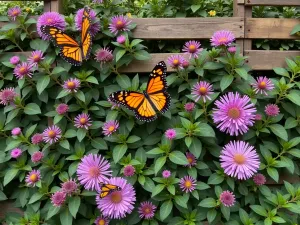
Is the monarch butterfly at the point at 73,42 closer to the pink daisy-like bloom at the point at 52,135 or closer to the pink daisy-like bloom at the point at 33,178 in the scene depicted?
the pink daisy-like bloom at the point at 52,135

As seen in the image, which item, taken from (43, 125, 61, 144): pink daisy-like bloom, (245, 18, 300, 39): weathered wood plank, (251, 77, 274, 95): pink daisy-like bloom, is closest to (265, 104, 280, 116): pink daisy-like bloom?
(251, 77, 274, 95): pink daisy-like bloom

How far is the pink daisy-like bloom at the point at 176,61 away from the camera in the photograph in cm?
187

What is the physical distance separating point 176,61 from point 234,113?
17.3 inches

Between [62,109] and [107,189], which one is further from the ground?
[62,109]

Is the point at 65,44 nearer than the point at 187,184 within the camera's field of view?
No

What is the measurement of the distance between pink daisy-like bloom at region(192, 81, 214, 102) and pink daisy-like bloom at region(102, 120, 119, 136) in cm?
48

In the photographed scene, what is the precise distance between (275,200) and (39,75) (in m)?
1.59

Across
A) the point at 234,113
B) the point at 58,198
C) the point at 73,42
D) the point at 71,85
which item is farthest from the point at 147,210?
the point at 73,42

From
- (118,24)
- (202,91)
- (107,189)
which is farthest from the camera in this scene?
(118,24)

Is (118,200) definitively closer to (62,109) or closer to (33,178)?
(33,178)

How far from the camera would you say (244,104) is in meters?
1.80

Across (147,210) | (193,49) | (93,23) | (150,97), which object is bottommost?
(147,210)

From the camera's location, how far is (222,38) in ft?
6.15

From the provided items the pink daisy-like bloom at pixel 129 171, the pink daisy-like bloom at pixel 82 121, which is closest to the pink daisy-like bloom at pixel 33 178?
the pink daisy-like bloom at pixel 82 121
